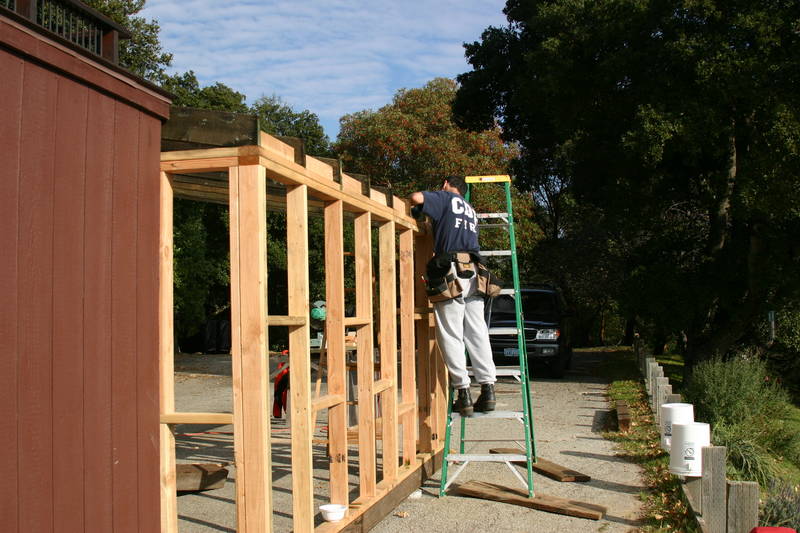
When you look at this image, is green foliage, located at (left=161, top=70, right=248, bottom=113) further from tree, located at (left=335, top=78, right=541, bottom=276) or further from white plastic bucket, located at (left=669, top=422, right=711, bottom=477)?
white plastic bucket, located at (left=669, top=422, right=711, bottom=477)

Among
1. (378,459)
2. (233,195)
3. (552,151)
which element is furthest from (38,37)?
(552,151)

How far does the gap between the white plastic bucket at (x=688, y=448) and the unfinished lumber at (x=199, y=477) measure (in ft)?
12.9

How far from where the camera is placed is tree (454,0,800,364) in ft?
48.3

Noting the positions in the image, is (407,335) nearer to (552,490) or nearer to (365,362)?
(365,362)

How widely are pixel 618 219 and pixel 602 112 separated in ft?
9.88

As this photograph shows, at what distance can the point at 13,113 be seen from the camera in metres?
Result: 3.34

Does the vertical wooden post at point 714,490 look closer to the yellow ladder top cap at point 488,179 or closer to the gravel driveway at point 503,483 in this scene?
the gravel driveway at point 503,483

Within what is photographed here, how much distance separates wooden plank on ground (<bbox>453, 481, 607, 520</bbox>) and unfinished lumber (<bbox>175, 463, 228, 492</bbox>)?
7.06 feet

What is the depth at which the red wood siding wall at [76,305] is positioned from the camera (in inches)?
131

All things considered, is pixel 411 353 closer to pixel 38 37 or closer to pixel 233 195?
pixel 233 195

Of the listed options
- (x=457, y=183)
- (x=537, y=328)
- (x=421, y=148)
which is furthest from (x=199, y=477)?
(x=421, y=148)

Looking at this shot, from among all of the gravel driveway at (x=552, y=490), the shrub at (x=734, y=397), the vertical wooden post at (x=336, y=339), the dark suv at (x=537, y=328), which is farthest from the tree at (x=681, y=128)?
the vertical wooden post at (x=336, y=339)

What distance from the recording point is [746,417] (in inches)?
398

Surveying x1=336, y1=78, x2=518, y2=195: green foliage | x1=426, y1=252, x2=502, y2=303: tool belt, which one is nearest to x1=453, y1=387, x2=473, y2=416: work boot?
x1=426, y1=252, x2=502, y2=303: tool belt
